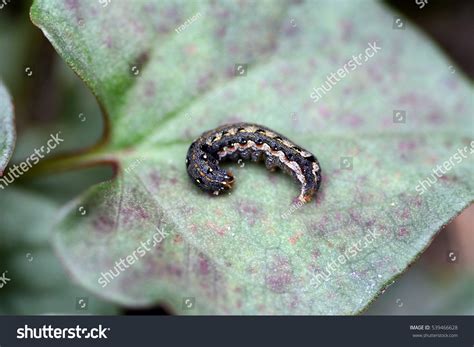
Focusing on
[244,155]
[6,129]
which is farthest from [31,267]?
[244,155]

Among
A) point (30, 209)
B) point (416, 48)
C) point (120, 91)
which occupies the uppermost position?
point (416, 48)

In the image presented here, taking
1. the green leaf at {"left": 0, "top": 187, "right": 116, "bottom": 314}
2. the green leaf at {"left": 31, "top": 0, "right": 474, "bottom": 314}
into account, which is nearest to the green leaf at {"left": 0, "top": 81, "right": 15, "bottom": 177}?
the green leaf at {"left": 31, "top": 0, "right": 474, "bottom": 314}

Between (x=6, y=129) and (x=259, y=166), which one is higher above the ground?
(x=259, y=166)

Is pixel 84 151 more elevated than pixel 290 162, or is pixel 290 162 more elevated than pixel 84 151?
pixel 290 162

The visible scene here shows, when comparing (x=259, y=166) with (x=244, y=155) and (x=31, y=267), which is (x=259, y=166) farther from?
(x=31, y=267)
